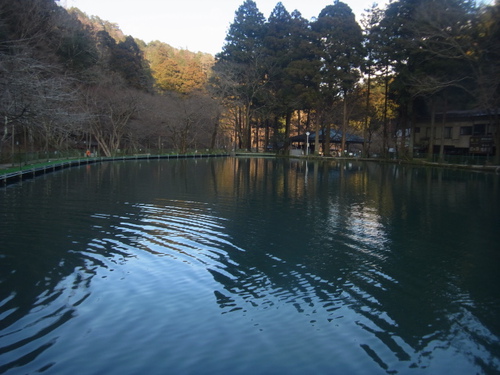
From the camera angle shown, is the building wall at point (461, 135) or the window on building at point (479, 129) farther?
the window on building at point (479, 129)

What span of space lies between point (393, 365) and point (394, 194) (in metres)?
14.1

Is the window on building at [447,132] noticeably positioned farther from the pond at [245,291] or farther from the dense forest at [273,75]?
the pond at [245,291]

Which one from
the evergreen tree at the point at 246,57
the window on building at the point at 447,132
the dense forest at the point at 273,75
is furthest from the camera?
the evergreen tree at the point at 246,57

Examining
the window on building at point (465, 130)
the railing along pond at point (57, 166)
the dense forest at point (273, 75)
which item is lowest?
the railing along pond at point (57, 166)

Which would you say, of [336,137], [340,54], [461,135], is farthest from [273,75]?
[461,135]

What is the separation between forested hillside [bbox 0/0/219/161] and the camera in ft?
55.1

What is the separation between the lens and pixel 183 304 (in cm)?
582

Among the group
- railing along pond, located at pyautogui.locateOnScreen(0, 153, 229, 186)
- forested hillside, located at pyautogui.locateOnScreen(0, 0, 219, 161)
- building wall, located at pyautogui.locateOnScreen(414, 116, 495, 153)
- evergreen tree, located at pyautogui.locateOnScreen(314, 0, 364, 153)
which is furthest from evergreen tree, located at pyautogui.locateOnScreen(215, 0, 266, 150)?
building wall, located at pyautogui.locateOnScreen(414, 116, 495, 153)

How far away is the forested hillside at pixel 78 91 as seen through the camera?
1678 centimetres

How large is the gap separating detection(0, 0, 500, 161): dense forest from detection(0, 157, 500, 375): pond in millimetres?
10181

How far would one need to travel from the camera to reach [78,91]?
3656 cm

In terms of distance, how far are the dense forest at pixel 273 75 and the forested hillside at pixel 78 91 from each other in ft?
0.47

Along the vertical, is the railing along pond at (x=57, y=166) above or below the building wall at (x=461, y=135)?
below

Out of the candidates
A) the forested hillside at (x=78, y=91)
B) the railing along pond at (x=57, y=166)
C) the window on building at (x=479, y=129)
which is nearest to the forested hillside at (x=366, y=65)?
the window on building at (x=479, y=129)
